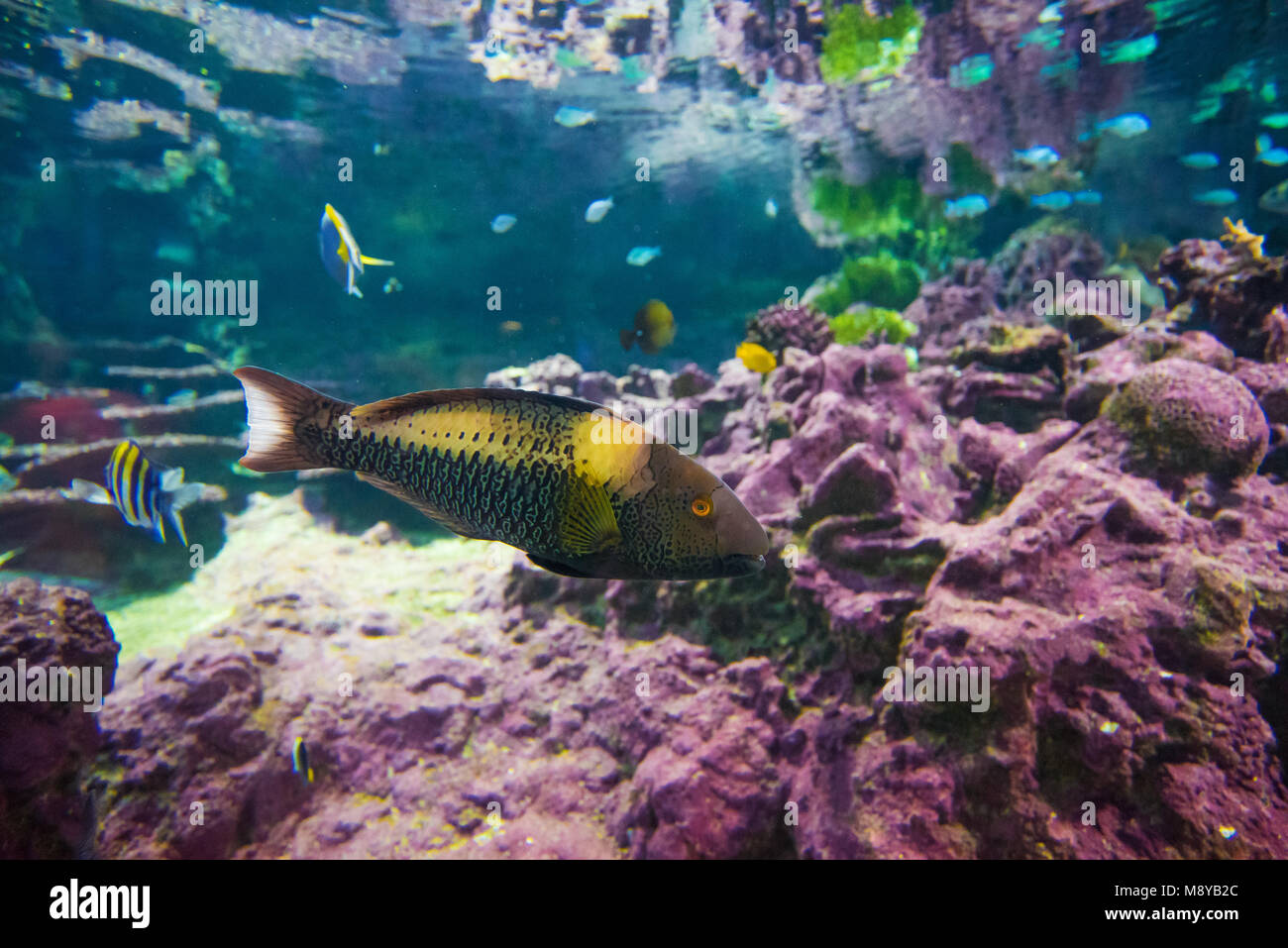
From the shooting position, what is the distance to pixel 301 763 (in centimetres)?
325

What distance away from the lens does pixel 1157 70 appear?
58.7ft

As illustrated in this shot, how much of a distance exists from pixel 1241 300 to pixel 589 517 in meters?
6.92

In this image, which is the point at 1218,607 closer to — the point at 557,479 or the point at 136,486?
the point at 557,479

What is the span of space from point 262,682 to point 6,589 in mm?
1449

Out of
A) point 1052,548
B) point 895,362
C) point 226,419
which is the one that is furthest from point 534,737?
point 226,419

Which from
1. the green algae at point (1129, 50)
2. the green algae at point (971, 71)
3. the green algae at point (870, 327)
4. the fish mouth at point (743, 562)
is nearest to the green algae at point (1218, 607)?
the fish mouth at point (743, 562)

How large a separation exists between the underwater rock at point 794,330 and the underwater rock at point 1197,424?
3948mm

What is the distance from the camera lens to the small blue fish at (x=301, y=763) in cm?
324

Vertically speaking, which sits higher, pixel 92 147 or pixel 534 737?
pixel 92 147

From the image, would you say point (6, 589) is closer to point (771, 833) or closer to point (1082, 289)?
point (771, 833)

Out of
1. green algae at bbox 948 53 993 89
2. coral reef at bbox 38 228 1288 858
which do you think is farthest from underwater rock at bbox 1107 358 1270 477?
green algae at bbox 948 53 993 89

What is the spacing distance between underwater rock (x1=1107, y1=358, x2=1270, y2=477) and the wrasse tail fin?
14.1ft

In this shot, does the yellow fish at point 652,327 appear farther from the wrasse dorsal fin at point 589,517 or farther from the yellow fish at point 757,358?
the wrasse dorsal fin at point 589,517

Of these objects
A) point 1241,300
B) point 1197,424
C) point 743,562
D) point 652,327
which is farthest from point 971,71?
point 743,562
